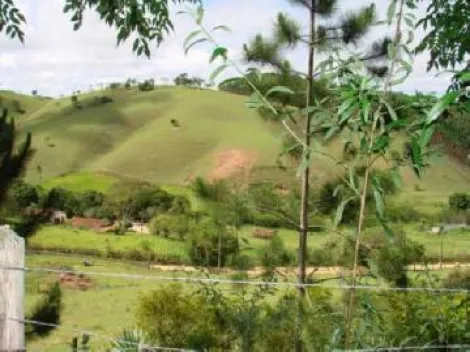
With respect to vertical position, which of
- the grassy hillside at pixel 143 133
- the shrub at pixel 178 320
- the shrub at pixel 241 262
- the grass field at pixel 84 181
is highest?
the grassy hillside at pixel 143 133

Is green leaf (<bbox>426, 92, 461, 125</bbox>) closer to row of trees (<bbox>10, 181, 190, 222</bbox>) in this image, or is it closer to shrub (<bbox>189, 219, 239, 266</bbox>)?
shrub (<bbox>189, 219, 239, 266</bbox>)

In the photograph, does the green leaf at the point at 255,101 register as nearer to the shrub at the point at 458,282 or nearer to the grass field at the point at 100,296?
the shrub at the point at 458,282

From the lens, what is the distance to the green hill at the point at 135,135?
1876 inches

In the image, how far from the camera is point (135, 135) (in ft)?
190

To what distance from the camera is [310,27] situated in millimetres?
7840

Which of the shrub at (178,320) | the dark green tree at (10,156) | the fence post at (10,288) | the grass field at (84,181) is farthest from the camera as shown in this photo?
the grass field at (84,181)

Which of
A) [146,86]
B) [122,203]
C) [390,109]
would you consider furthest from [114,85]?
[390,109]

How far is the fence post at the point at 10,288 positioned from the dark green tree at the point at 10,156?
348 cm

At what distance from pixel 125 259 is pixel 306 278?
18.4m

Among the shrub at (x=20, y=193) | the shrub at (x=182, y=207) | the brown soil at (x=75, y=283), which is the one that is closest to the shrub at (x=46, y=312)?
the shrub at (x=20, y=193)

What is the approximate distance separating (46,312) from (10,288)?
3.69 meters

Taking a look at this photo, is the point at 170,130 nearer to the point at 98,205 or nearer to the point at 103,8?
the point at 98,205

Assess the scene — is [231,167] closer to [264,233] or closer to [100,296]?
[264,233]

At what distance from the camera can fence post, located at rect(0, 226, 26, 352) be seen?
235 centimetres
